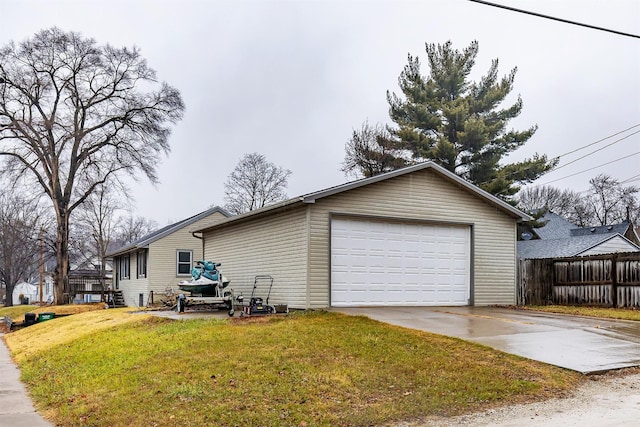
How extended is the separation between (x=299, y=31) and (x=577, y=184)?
47246mm

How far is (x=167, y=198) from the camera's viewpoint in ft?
186

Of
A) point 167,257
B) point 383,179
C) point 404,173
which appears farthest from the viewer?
point 167,257

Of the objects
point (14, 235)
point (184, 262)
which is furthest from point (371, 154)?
point (14, 235)

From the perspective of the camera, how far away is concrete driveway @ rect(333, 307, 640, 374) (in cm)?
875

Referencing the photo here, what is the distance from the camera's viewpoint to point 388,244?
51.3 ft

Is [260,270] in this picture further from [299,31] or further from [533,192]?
[533,192]

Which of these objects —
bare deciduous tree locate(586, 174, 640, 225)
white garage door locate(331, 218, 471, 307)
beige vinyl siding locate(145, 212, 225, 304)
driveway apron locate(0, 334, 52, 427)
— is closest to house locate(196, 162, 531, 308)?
white garage door locate(331, 218, 471, 307)

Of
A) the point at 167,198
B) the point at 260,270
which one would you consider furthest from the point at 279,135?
the point at 167,198

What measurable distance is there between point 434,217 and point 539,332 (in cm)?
580

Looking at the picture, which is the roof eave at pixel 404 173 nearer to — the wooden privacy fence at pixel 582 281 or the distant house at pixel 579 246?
the wooden privacy fence at pixel 582 281

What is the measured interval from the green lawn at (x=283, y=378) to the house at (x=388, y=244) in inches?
143

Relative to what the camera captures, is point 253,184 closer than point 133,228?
Yes

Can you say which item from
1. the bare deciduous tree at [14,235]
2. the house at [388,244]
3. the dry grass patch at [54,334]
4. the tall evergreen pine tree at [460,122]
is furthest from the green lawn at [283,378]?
the bare deciduous tree at [14,235]

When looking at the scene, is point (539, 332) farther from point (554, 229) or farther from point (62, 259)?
point (62, 259)
